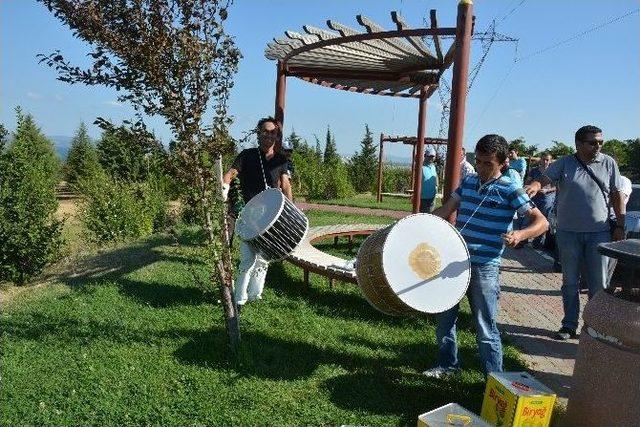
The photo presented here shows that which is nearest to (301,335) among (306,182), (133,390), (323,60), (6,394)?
(133,390)

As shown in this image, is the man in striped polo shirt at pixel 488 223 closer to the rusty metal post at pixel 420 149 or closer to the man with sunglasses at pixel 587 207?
the man with sunglasses at pixel 587 207

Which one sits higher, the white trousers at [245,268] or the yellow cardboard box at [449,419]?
the white trousers at [245,268]

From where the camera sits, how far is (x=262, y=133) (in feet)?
16.1

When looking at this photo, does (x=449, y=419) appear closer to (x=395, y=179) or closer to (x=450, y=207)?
(x=450, y=207)

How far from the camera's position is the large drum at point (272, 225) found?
416cm

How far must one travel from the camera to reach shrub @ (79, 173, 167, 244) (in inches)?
417

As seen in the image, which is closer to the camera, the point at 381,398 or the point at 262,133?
the point at 381,398

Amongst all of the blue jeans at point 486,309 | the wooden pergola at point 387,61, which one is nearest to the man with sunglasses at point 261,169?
the wooden pergola at point 387,61

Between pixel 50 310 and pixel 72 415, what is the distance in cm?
204

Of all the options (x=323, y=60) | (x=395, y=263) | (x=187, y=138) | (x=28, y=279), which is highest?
(x=323, y=60)

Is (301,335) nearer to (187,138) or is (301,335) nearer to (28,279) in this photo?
(187,138)

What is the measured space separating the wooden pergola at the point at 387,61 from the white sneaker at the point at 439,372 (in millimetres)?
1591

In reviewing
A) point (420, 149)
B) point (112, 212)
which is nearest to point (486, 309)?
point (420, 149)

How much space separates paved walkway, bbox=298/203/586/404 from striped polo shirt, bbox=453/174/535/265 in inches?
46.9
